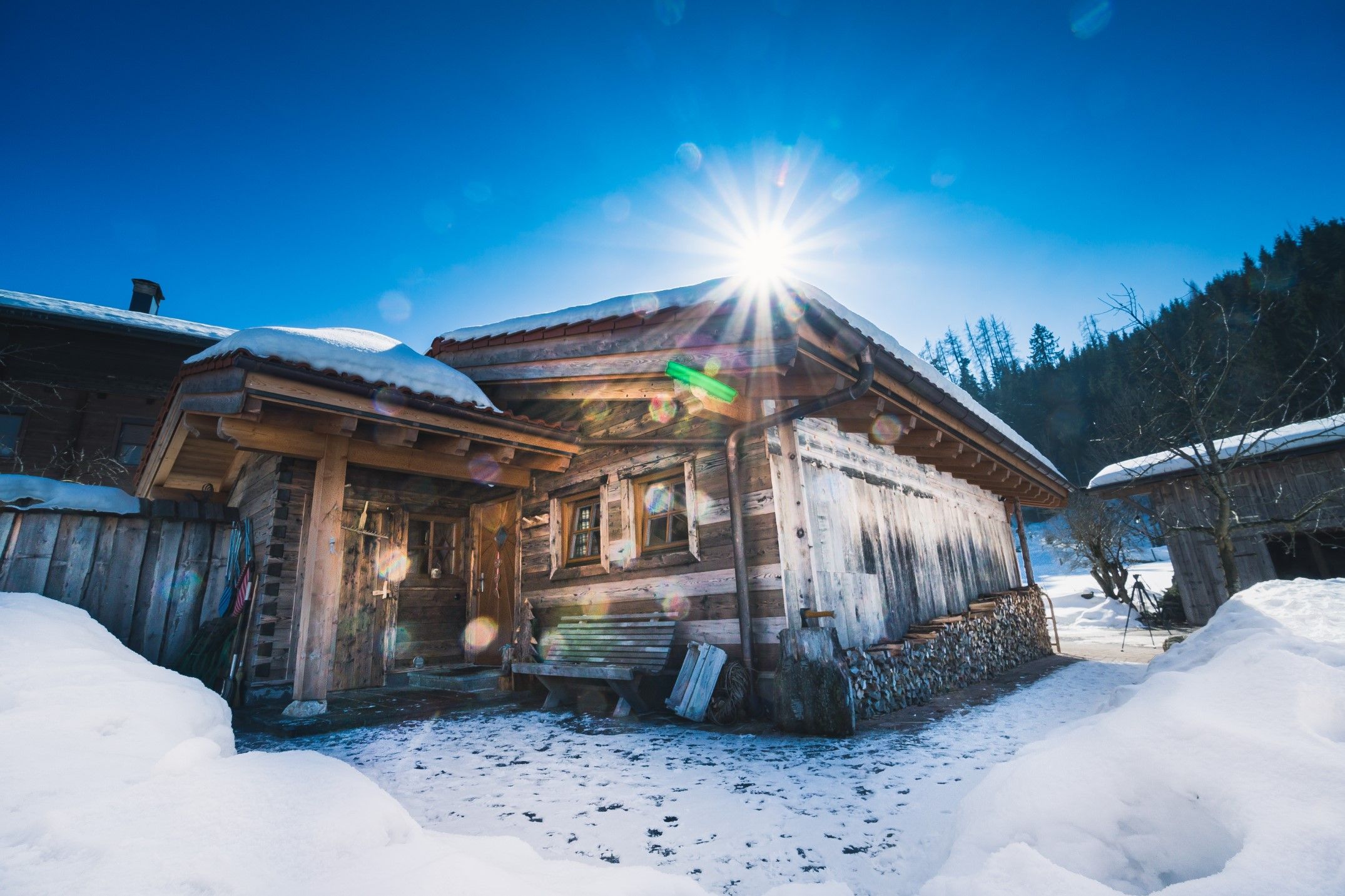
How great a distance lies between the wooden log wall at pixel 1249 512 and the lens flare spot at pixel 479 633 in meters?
13.4

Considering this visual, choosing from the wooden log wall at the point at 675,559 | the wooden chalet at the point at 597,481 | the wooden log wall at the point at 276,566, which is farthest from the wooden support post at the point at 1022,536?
the wooden log wall at the point at 276,566

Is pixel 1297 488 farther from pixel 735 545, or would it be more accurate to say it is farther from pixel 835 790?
pixel 835 790

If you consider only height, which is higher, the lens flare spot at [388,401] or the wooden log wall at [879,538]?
the lens flare spot at [388,401]

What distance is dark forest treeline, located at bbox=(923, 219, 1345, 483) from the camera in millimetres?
20078

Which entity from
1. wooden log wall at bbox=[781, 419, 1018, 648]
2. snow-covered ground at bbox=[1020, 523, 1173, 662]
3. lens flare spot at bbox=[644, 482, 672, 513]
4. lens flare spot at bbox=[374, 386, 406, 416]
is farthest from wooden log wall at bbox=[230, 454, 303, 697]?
snow-covered ground at bbox=[1020, 523, 1173, 662]

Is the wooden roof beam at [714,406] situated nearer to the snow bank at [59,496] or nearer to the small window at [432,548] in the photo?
the small window at [432,548]

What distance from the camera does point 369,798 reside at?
1999 millimetres

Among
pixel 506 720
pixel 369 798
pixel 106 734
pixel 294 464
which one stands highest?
pixel 294 464

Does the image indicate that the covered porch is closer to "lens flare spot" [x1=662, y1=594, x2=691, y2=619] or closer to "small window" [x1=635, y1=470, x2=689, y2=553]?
"small window" [x1=635, y1=470, x2=689, y2=553]

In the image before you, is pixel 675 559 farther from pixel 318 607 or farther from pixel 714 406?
pixel 318 607

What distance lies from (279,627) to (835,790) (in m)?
6.44

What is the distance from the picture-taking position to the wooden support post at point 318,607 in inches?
200

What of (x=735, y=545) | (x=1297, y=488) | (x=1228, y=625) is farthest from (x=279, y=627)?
(x=1297, y=488)

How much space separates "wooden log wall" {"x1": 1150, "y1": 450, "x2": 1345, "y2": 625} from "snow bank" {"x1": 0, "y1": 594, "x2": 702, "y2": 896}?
14.6 metres
